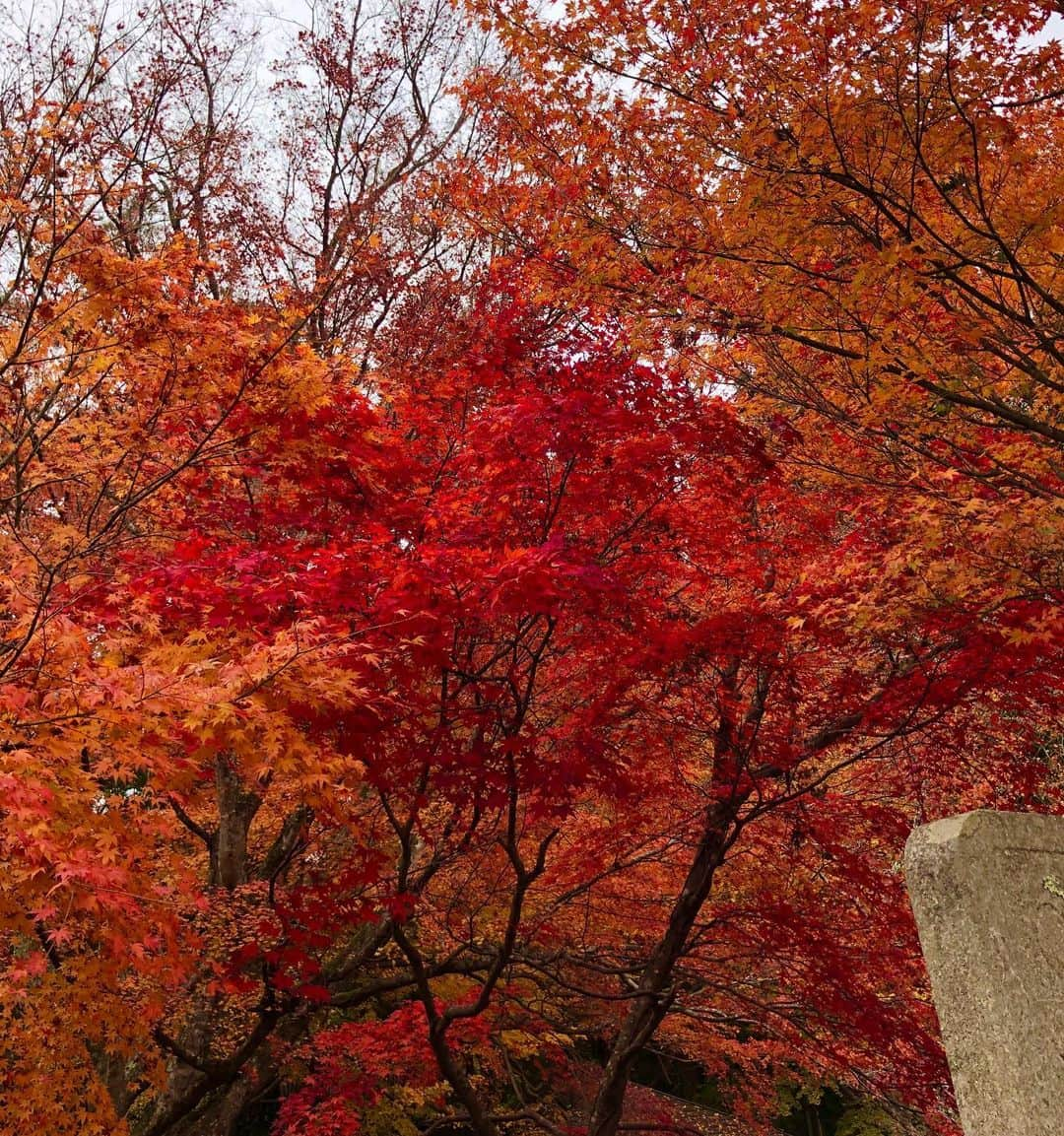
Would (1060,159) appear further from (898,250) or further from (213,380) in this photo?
(213,380)

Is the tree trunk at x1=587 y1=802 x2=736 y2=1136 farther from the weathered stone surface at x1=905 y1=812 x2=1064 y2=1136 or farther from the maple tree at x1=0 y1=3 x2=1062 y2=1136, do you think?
the weathered stone surface at x1=905 y1=812 x2=1064 y2=1136

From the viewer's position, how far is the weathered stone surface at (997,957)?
2715 millimetres

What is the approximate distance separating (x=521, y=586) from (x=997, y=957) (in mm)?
2464

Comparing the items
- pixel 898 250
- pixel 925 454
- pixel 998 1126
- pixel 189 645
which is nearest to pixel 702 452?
pixel 925 454

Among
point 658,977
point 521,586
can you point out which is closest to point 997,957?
point 521,586

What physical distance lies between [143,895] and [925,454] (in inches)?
168

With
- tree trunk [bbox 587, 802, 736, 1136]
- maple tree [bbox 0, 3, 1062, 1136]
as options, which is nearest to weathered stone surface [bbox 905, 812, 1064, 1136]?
maple tree [bbox 0, 3, 1062, 1136]

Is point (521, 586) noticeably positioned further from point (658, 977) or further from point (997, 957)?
point (658, 977)

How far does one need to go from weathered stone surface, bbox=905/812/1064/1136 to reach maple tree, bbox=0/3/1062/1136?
4.93ft

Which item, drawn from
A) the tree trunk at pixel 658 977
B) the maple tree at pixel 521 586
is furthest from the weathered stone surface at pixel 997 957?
the tree trunk at pixel 658 977

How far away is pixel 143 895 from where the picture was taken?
341 cm

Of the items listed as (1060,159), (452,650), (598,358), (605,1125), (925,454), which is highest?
(1060,159)

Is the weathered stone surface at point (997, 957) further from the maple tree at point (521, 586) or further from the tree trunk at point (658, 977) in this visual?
the tree trunk at point (658, 977)

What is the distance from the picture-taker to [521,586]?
4305mm
